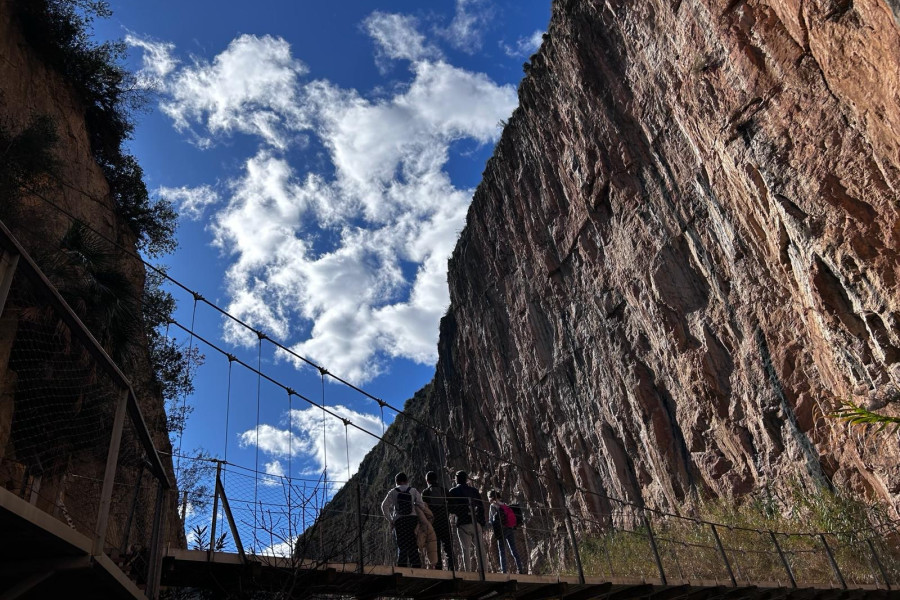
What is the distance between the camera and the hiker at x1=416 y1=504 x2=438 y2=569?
7715mm

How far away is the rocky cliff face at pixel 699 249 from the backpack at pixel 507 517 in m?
7.41

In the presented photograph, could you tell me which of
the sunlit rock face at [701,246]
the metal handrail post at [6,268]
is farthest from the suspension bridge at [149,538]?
the sunlit rock face at [701,246]

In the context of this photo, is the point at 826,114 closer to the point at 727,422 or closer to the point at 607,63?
the point at 727,422

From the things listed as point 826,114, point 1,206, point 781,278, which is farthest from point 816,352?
point 1,206

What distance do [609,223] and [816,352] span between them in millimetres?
8923

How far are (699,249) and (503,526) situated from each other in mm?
11231

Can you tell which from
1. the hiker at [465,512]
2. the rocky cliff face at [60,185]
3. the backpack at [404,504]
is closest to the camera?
the backpack at [404,504]

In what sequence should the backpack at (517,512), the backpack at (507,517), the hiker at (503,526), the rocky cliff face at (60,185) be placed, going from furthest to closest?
the rocky cliff face at (60,185) < the backpack at (517,512) < the backpack at (507,517) < the hiker at (503,526)

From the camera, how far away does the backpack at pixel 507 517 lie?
9.15m

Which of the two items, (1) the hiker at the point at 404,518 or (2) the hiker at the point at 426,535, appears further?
(2) the hiker at the point at 426,535

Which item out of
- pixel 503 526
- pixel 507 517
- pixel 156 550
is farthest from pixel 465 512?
pixel 156 550

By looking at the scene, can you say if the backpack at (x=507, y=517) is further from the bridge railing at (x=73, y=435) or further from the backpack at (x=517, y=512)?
the bridge railing at (x=73, y=435)

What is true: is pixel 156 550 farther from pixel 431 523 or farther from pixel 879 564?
pixel 879 564

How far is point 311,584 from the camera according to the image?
6.27 metres
